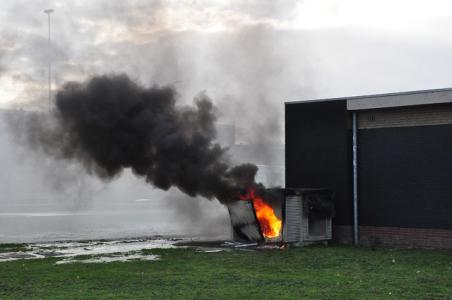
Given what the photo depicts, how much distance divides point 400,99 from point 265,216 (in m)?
5.79

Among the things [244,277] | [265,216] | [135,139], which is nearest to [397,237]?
[265,216]

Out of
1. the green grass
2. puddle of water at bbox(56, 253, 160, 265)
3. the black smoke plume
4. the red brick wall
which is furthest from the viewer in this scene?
the black smoke plume

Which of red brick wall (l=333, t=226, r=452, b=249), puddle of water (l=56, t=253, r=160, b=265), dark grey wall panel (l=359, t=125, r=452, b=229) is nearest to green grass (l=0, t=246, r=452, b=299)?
puddle of water (l=56, t=253, r=160, b=265)

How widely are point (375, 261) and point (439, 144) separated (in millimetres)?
5150

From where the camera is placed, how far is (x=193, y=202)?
1123 inches

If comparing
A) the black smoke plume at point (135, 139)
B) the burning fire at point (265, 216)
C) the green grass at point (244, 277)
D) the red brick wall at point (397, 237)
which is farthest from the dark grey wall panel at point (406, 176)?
the black smoke plume at point (135, 139)

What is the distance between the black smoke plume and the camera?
21312mm

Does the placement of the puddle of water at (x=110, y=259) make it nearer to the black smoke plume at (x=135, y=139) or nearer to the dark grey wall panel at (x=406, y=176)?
the black smoke plume at (x=135, y=139)

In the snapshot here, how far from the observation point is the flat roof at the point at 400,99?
18000 mm

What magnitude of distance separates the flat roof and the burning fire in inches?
166

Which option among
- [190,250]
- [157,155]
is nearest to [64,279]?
[190,250]

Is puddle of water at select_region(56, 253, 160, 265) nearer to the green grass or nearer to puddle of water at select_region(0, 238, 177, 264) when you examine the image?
puddle of water at select_region(0, 238, 177, 264)

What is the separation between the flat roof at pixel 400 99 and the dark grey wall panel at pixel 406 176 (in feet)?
2.79

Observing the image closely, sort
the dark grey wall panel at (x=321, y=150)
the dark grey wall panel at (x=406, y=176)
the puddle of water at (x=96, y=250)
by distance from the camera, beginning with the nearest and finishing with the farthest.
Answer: the puddle of water at (x=96, y=250), the dark grey wall panel at (x=406, y=176), the dark grey wall panel at (x=321, y=150)
